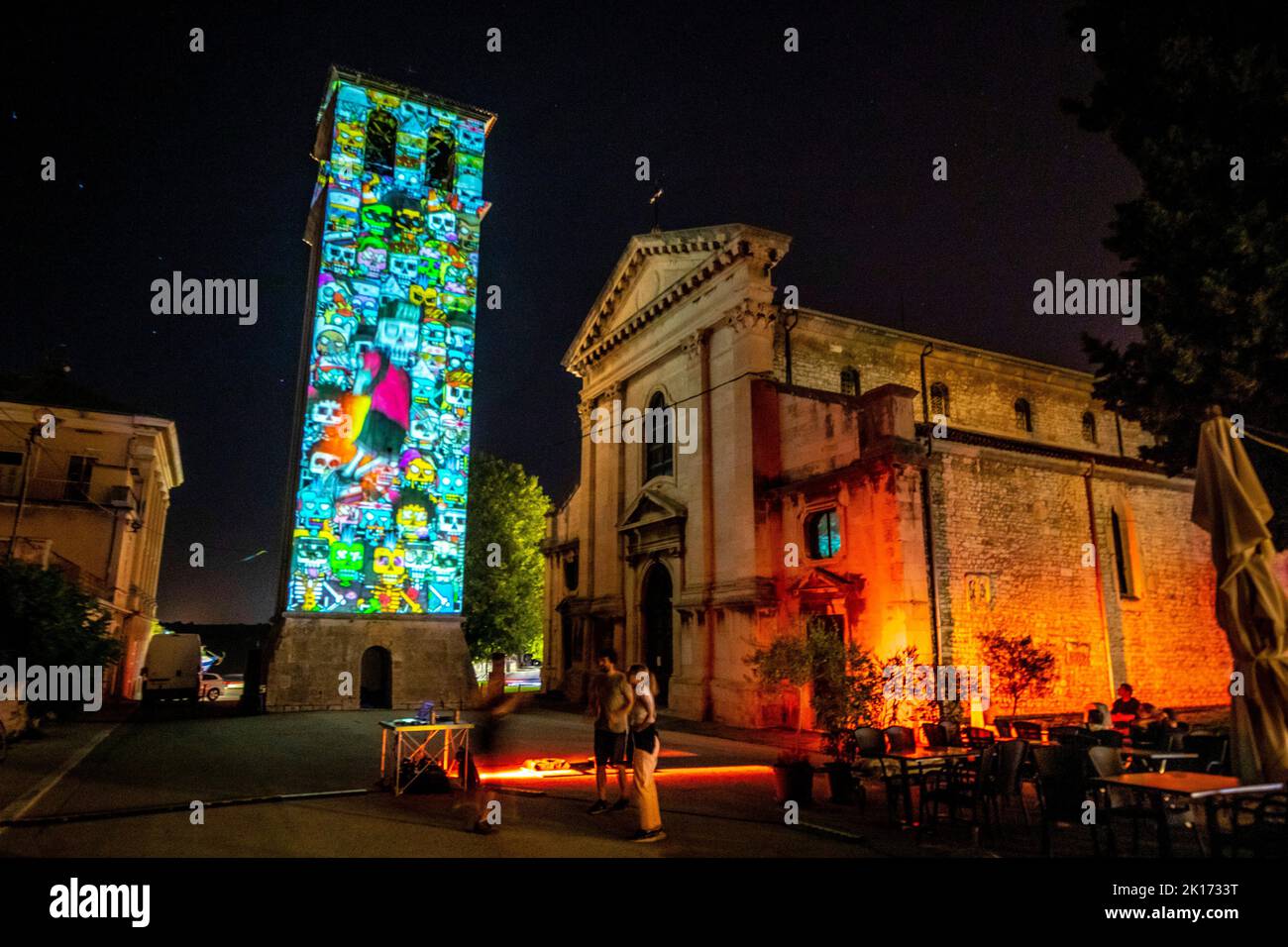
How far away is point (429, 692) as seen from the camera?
992 inches

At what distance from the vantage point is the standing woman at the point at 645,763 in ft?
23.8

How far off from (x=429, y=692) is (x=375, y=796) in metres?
16.7

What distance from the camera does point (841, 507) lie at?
1773 cm

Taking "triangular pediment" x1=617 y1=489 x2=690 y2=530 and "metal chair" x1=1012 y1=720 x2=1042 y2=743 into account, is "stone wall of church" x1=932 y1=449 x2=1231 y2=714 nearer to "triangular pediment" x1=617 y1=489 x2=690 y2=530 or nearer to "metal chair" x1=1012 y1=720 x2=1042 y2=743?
"metal chair" x1=1012 y1=720 x2=1042 y2=743

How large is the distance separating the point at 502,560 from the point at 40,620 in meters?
22.7

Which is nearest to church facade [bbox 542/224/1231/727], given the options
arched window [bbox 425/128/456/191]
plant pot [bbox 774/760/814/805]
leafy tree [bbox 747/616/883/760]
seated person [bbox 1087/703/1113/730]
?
leafy tree [bbox 747/616/883/760]

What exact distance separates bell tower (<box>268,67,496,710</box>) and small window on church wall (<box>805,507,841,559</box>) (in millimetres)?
12859

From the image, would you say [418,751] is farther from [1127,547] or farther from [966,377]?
[966,377]

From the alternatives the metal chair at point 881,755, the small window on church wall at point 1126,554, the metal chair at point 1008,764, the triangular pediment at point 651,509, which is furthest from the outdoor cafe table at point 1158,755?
the triangular pediment at point 651,509

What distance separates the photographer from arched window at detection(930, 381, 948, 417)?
23781 mm

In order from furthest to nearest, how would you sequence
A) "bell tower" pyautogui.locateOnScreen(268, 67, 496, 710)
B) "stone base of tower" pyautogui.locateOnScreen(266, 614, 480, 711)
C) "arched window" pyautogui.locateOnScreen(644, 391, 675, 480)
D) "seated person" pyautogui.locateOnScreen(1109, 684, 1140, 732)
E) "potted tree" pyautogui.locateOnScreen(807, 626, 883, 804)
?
"arched window" pyautogui.locateOnScreen(644, 391, 675, 480) → "bell tower" pyautogui.locateOnScreen(268, 67, 496, 710) → "stone base of tower" pyautogui.locateOnScreen(266, 614, 480, 711) → "seated person" pyautogui.locateOnScreen(1109, 684, 1140, 732) → "potted tree" pyautogui.locateOnScreen(807, 626, 883, 804)

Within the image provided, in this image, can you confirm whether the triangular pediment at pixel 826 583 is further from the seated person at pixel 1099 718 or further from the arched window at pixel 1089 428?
the arched window at pixel 1089 428
